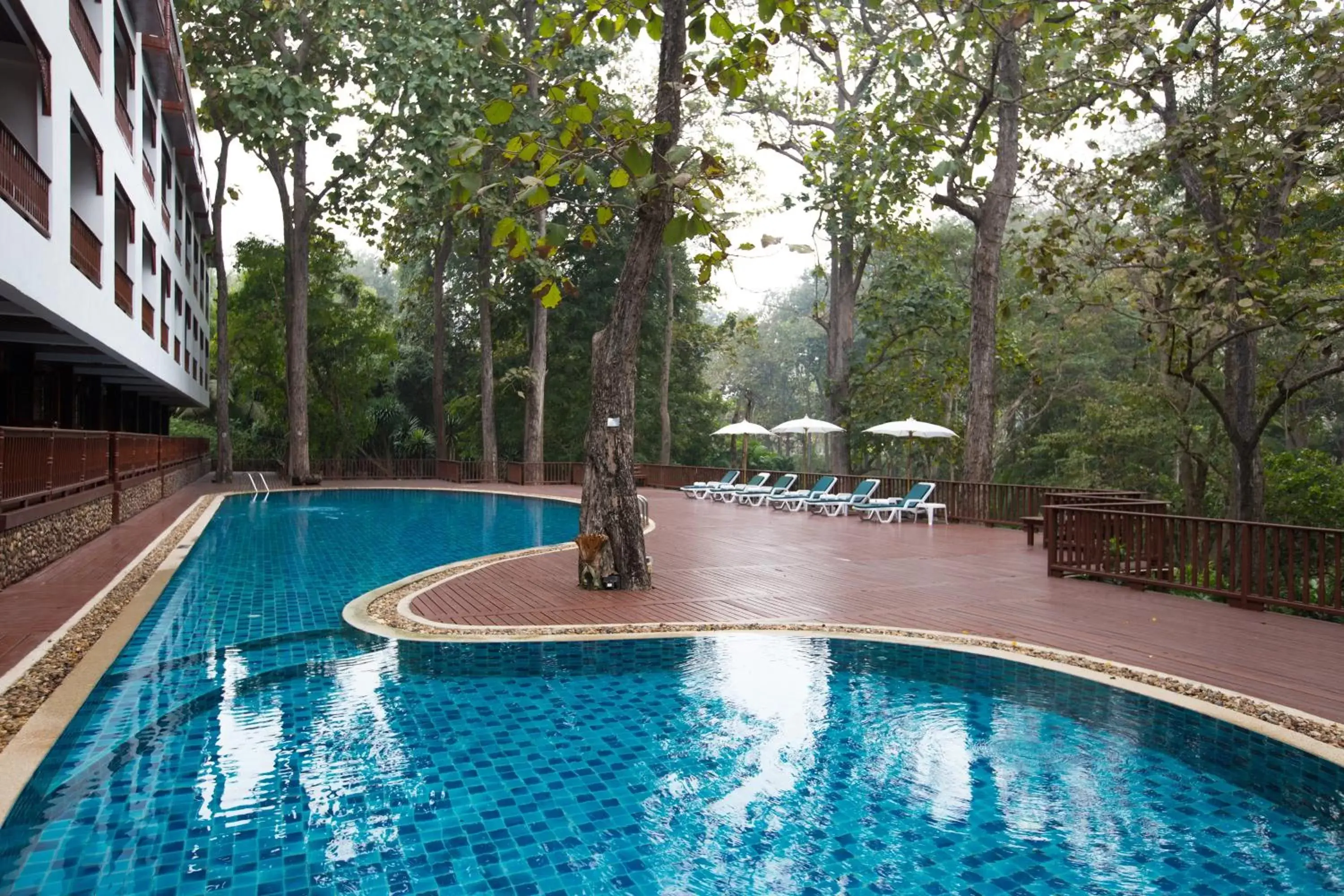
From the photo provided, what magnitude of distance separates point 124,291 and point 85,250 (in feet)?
10.2

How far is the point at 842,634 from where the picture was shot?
23.4ft

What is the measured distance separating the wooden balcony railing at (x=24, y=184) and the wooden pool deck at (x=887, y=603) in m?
3.55

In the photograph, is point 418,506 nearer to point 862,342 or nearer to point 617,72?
point 617,72

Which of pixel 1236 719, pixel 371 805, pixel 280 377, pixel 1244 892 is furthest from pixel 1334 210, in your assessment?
pixel 280 377

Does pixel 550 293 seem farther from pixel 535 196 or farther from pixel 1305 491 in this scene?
pixel 1305 491

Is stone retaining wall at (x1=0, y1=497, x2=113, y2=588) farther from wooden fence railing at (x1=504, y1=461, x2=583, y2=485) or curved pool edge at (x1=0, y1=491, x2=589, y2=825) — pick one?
wooden fence railing at (x1=504, y1=461, x2=583, y2=485)

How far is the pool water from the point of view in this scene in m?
3.52

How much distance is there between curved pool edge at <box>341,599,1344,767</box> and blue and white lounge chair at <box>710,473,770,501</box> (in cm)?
1301

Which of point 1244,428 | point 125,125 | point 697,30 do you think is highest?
point 125,125

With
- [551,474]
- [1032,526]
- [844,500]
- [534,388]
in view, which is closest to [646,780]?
[1032,526]

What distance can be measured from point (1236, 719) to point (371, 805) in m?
4.62

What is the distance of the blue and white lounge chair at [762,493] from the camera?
786 inches

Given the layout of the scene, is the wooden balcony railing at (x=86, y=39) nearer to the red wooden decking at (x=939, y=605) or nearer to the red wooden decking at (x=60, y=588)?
the red wooden decking at (x=60, y=588)

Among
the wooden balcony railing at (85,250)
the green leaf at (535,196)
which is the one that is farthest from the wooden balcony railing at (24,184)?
the green leaf at (535,196)
